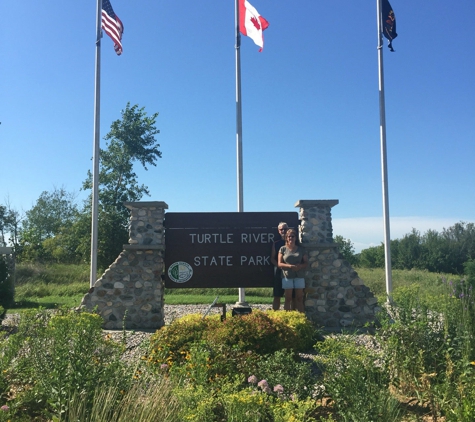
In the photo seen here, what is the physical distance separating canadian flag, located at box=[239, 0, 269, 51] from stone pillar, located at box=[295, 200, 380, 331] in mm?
5215

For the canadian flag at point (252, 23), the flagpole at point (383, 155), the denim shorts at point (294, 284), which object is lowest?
the denim shorts at point (294, 284)

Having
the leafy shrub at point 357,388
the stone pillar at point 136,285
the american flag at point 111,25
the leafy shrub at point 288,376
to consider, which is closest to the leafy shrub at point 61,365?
the leafy shrub at point 288,376

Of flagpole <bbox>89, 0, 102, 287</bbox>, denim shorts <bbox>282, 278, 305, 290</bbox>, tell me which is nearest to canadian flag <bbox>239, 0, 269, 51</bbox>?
flagpole <bbox>89, 0, 102, 287</bbox>

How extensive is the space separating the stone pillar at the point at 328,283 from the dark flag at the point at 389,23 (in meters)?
5.96

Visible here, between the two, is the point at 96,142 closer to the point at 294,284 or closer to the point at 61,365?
the point at 294,284

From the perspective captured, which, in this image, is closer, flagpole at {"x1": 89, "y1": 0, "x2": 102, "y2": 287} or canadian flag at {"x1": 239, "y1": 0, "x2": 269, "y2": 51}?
flagpole at {"x1": 89, "y1": 0, "x2": 102, "y2": 287}

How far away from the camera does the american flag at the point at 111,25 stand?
39.1ft

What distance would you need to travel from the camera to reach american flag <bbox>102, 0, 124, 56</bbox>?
11.9 metres

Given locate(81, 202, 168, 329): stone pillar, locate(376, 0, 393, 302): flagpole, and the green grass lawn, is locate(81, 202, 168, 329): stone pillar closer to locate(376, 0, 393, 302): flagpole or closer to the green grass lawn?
the green grass lawn

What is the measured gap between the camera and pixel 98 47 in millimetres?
11719

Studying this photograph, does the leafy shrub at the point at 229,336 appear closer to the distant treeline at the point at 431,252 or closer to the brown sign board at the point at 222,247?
the brown sign board at the point at 222,247

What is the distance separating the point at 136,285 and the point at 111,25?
7356mm

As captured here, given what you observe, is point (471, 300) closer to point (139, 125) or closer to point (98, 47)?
point (98, 47)

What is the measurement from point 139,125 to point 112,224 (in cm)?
492
